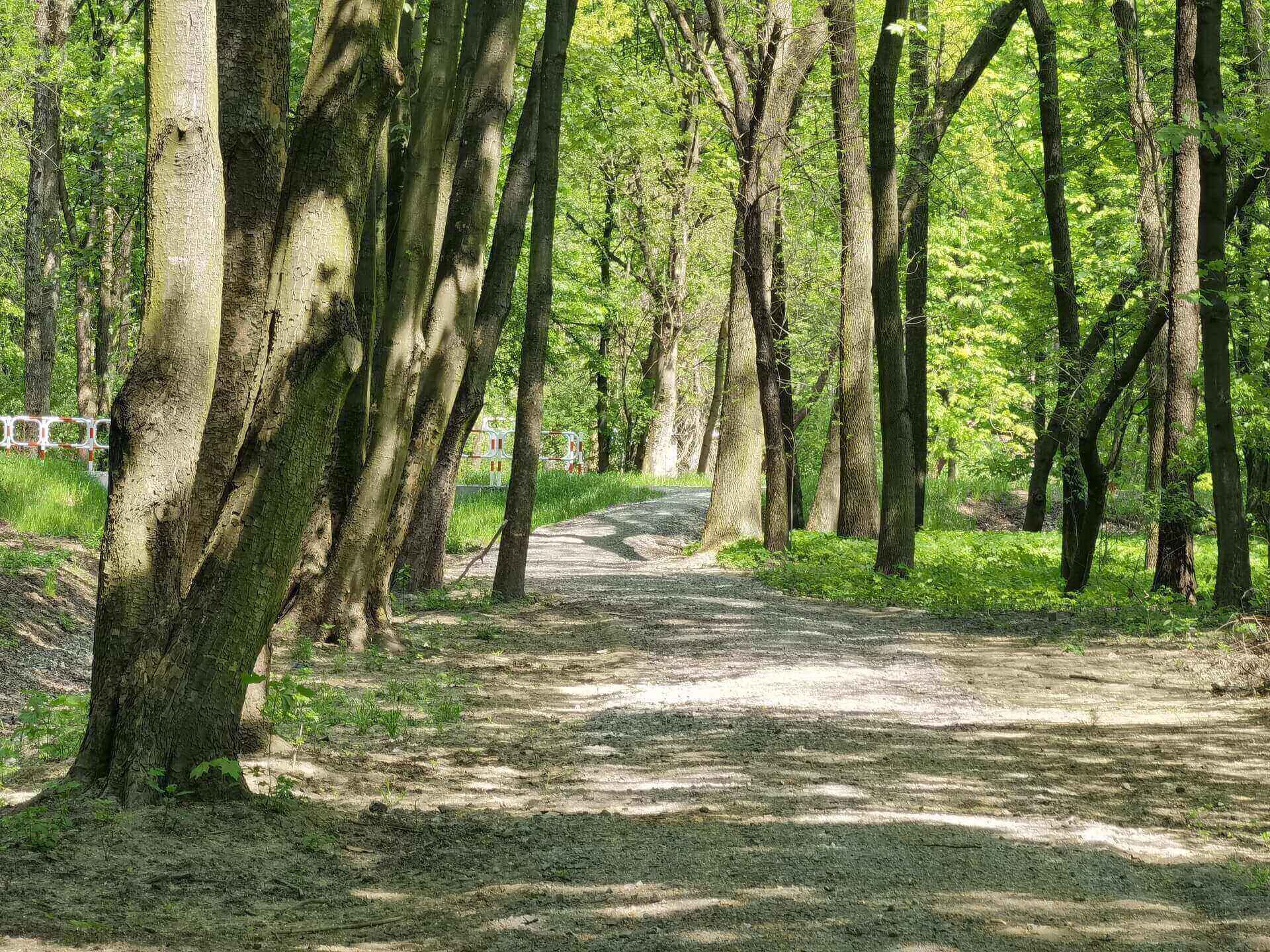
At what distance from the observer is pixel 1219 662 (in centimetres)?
945

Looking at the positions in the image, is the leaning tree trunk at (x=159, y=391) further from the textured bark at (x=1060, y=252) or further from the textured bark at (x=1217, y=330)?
the textured bark at (x=1060, y=252)

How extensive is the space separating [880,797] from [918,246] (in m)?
16.8

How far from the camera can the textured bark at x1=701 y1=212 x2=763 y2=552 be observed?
61.3ft

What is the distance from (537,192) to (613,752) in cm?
704

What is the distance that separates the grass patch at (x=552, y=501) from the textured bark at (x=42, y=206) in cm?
778

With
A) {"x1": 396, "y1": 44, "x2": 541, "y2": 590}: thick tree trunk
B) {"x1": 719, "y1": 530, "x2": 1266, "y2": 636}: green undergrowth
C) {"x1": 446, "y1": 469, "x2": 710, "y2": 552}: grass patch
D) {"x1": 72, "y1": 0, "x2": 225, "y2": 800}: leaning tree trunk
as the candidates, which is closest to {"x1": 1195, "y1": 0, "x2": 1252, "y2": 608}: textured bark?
{"x1": 719, "y1": 530, "x2": 1266, "y2": 636}: green undergrowth

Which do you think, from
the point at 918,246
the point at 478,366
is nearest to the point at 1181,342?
the point at 478,366

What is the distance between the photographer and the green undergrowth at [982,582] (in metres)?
12.6

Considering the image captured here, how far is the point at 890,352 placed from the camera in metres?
15.1

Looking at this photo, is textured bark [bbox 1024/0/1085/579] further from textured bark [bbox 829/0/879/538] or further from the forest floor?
the forest floor

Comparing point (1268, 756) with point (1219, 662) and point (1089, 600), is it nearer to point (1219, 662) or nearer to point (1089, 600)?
point (1219, 662)

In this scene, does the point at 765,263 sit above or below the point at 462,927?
above

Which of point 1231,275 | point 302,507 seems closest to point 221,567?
point 302,507

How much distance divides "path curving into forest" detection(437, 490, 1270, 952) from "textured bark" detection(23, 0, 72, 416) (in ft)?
48.7
